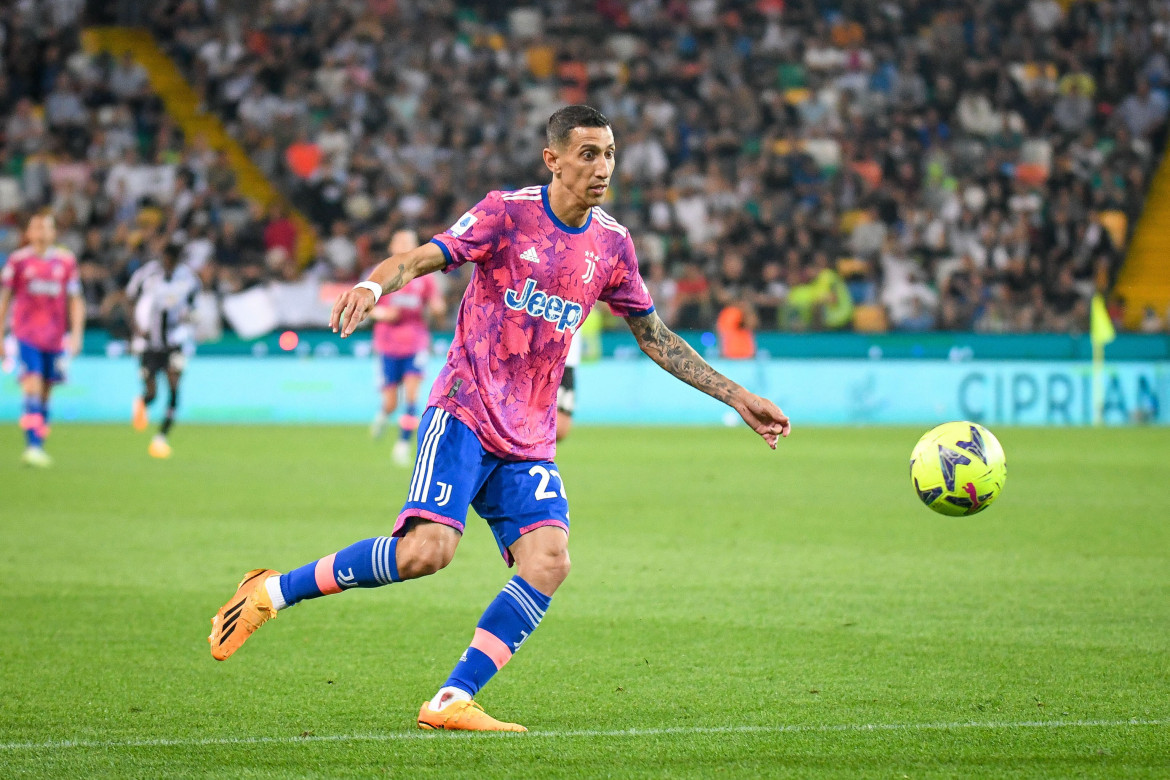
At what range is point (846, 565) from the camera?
29.6ft

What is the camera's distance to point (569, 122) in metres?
5.19

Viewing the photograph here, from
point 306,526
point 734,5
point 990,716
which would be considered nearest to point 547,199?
point 990,716

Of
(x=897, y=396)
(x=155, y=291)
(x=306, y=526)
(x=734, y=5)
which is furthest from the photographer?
(x=734, y=5)

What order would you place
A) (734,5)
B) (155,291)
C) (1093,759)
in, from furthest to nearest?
(734,5), (155,291), (1093,759)

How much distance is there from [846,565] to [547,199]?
14.7ft

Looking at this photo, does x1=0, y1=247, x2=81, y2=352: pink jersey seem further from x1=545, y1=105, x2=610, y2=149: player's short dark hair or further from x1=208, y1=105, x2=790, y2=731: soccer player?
x1=545, y1=105, x2=610, y2=149: player's short dark hair

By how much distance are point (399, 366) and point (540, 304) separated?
12.4 metres

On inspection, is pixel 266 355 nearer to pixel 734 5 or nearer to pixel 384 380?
pixel 384 380

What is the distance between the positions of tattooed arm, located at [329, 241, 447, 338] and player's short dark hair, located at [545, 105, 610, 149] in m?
0.61

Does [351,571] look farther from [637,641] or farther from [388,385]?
[388,385]

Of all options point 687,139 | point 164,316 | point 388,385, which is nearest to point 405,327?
point 388,385

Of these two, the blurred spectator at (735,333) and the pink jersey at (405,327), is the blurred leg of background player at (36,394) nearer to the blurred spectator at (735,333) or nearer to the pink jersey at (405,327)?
the pink jersey at (405,327)

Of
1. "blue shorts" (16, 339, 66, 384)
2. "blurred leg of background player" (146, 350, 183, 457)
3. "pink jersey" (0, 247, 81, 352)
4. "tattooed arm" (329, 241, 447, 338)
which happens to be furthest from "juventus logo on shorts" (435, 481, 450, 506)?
"blurred leg of background player" (146, 350, 183, 457)

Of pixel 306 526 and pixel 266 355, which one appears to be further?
pixel 266 355
